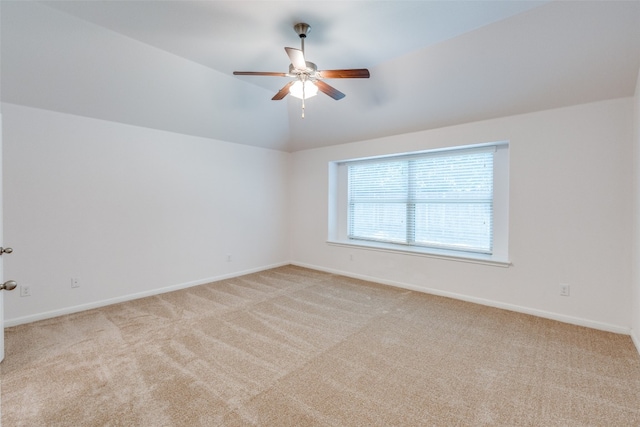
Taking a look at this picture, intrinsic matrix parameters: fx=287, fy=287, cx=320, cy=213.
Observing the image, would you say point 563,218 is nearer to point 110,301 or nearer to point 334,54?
point 334,54

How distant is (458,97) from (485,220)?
5.43 feet

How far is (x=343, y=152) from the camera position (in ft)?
16.4

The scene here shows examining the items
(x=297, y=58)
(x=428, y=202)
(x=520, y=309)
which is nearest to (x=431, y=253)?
(x=428, y=202)

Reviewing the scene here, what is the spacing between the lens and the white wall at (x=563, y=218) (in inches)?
111

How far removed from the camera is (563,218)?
3066 millimetres

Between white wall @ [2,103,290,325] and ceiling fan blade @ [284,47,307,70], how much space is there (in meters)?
2.63

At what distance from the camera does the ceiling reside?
7.68ft

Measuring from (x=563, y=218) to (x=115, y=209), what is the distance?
5.23m

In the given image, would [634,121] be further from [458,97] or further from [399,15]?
[399,15]

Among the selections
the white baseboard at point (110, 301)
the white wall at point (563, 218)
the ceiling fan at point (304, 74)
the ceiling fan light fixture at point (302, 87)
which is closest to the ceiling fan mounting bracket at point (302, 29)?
the ceiling fan at point (304, 74)

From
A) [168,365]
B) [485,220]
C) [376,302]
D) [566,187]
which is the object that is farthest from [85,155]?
[566,187]

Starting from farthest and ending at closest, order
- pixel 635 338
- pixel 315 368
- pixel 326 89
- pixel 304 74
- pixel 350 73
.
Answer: pixel 326 89 → pixel 635 338 → pixel 304 74 → pixel 350 73 → pixel 315 368

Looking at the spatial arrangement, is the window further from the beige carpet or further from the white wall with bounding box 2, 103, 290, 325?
the white wall with bounding box 2, 103, 290, 325

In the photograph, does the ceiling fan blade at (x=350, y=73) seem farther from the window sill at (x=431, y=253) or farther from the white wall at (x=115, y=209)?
the white wall at (x=115, y=209)
